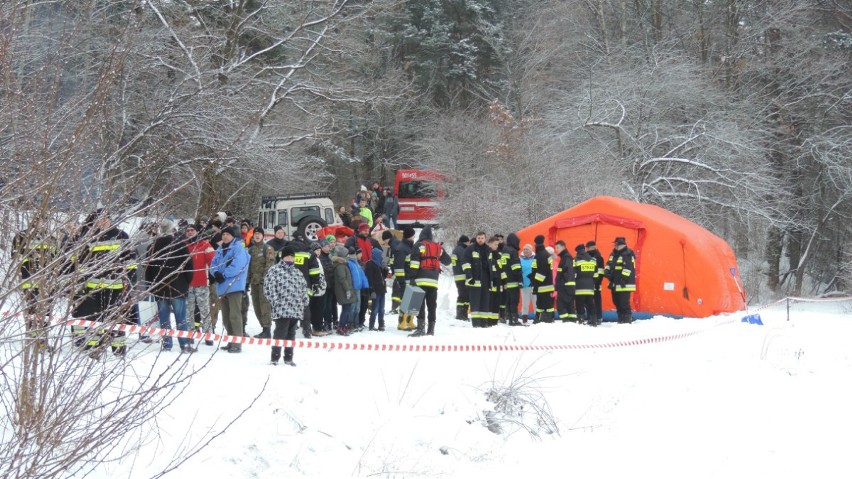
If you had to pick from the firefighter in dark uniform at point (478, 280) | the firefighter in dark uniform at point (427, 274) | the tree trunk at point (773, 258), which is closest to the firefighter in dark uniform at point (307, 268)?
the firefighter in dark uniform at point (427, 274)

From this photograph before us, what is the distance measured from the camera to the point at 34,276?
4020mm

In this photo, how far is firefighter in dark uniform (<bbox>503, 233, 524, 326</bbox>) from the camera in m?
15.1

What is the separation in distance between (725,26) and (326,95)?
16.2 metres

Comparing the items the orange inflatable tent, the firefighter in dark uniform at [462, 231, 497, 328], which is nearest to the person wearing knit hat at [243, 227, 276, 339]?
the firefighter in dark uniform at [462, 231, 497, 328]

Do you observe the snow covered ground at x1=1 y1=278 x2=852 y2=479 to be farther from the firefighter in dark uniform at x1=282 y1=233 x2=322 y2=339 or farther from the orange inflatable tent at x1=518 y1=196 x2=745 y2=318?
the orange inflatable tent at x1=518 y1=196 x2=745 y2=318

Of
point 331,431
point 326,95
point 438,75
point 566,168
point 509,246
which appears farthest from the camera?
point 438,75

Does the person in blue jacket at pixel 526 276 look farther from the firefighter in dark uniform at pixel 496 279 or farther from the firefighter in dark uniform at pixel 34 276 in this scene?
the firefighter in dark uniform at pixel 34 276

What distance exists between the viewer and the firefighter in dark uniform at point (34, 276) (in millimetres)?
4078

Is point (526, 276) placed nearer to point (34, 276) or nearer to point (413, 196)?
point (34, 276)

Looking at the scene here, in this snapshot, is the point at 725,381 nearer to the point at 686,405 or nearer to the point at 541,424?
the point at 686,405

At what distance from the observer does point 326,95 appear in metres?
21.6

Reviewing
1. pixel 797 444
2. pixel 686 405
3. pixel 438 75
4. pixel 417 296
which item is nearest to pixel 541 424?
pixel 686 405

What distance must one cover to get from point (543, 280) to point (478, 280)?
1.43 metres

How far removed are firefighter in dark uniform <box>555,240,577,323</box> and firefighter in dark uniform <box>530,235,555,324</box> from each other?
0.16 metres
